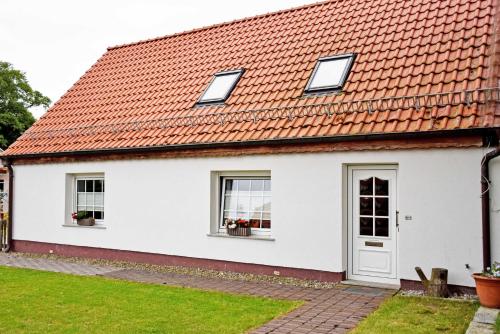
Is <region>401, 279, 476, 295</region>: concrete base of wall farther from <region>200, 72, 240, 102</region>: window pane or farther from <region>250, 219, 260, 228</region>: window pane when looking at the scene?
<region>200, 72, 240, 102</region>: window pane

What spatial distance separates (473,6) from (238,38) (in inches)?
243

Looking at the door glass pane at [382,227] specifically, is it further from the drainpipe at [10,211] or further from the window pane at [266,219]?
the drainpipe at [10,211]

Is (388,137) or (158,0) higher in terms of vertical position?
(158,0)

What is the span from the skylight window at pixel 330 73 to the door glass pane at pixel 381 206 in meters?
2.51

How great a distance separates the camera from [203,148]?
1130 cm

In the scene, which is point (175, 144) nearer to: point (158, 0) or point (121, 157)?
point (121, 157)

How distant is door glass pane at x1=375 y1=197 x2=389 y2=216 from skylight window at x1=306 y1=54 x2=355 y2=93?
2.51 metres

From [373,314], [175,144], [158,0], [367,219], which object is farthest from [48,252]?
[373,314]

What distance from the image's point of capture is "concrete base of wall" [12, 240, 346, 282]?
995 centimetres

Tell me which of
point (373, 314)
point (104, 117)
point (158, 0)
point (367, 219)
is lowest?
point (373, 314)

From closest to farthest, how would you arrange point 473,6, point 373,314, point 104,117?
point 373,314 → point 473,6 → point 104,117

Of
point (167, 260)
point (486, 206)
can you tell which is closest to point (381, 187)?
point (486, 206)

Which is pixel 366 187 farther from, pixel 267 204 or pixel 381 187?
pixel 267 204

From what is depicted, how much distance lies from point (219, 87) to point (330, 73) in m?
2.98
